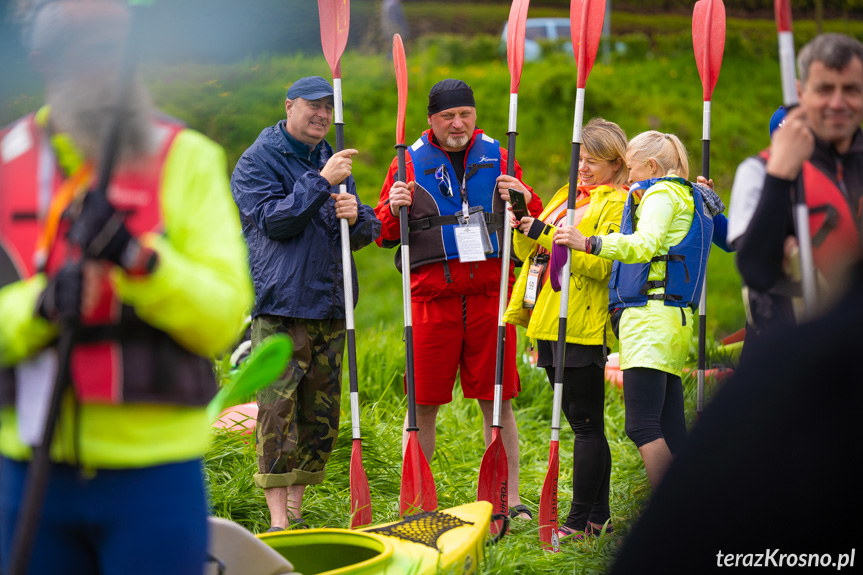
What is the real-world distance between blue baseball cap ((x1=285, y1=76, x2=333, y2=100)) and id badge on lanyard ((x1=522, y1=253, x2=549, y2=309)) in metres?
1.15

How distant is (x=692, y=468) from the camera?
1004mm

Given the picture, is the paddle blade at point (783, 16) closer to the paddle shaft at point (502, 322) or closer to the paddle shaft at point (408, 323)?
the paddle shaft at point (502, 322)

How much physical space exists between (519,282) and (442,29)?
57.2 ft

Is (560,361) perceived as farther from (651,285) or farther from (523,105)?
(523,105)

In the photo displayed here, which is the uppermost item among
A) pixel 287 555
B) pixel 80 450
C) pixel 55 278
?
pixel 55 278

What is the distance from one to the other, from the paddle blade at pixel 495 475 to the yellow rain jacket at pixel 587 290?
→ 1.68 ft

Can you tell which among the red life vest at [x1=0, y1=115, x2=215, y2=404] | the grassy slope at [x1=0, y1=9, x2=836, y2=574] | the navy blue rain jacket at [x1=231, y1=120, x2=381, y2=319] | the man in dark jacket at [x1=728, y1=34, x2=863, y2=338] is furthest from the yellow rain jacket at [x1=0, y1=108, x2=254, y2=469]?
the grassy slope at [x1=0, y1=9, x2=836, y2=574]

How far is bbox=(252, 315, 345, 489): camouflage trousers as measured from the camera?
12.1 ft

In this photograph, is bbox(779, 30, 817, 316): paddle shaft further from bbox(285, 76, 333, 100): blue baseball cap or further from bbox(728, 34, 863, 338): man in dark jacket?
bbox(285, 76, 333, 100): blue baseball cap

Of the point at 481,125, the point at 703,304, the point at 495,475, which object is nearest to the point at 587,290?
the point at 703,304

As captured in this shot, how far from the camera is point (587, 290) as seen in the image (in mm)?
3854

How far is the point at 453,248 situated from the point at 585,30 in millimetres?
1119

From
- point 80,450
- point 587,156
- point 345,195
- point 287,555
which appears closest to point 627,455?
point 587,156

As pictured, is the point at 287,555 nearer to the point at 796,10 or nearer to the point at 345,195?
the point at 345,195
